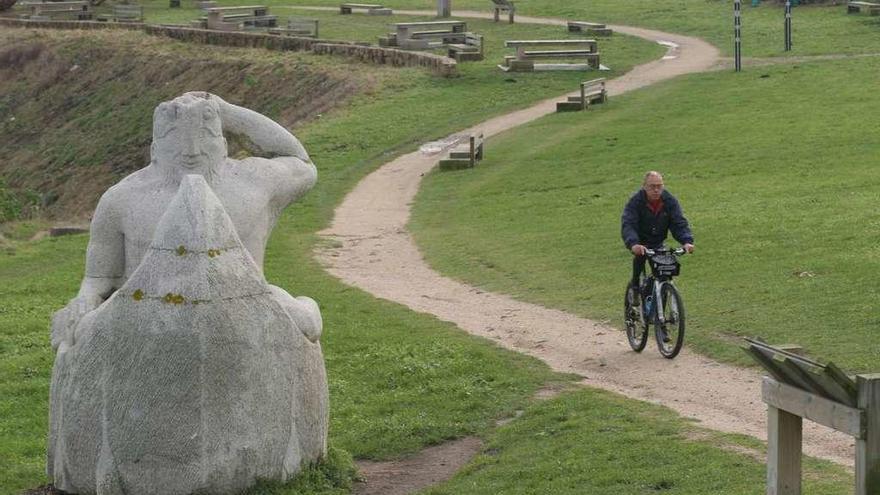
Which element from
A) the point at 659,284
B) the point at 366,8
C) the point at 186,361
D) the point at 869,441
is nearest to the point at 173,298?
the point at 186,361

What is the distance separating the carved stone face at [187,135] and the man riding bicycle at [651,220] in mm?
6781

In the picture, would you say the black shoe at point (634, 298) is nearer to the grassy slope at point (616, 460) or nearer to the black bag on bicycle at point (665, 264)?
the black bag on bicycle at point (665, 264)

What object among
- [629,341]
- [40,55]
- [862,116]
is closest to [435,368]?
[629,341]

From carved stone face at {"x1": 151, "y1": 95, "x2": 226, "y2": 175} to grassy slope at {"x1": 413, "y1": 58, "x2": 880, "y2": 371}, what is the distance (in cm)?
717

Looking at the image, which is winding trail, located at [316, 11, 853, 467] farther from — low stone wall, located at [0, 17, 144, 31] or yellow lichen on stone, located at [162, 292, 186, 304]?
low stone wall, located at [0, 17, 144, 31]

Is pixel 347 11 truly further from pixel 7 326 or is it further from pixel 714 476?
pixel 714 476

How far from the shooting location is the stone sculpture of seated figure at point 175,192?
12258mm

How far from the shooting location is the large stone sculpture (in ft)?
37.8

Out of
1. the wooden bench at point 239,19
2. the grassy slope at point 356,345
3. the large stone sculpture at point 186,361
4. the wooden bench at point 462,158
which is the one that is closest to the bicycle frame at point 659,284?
the grassy slope at point 356,345

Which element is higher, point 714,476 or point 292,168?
point 292,168

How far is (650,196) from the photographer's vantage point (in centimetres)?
1814

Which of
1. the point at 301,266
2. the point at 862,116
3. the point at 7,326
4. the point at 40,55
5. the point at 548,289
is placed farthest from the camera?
the point at 40,55

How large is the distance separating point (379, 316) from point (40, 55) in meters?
47.0

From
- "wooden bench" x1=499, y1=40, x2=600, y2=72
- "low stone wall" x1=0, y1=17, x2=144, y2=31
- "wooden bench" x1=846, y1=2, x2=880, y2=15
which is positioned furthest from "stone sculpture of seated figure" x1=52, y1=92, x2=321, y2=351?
"low stone wall" x1=0, y1=17, x2=144, y2=31
